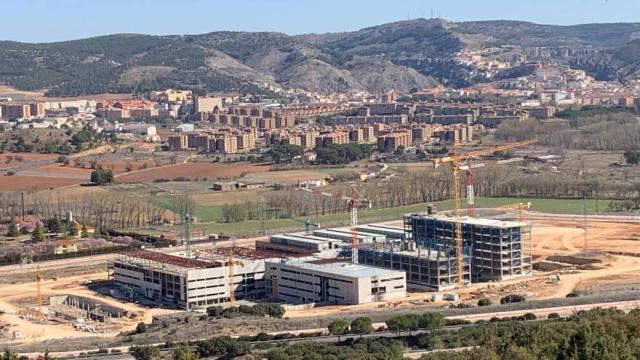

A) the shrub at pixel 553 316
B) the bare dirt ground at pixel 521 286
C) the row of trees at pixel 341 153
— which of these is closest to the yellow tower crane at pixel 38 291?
the bare dirt ground at pixel 521 286

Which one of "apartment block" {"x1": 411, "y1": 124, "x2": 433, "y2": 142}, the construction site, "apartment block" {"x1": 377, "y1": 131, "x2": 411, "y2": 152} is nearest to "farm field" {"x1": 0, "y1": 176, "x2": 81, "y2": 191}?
the construction site

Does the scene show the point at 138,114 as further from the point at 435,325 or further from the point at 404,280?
the point at 435,325

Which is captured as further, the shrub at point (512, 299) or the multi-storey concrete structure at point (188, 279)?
the multi-storey concrete structure at point (188, 279)

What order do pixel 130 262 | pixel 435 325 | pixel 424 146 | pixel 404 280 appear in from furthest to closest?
pixel 424 146 < pixel 130 262 < pixel 404 280 < pixel 435 325

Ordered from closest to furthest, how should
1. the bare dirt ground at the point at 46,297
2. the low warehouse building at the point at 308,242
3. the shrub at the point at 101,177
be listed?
1. the bare dirt ground at the point at 46,297
2. the low warehouse building at the point at 308,242
3. the shrub at the point at 101,177

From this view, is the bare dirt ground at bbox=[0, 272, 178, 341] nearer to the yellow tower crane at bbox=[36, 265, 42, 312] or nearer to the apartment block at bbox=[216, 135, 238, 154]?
the yellow tower crane at bbox=[36, 265, 42, 312]

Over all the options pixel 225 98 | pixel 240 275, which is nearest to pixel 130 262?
pixel 240 275

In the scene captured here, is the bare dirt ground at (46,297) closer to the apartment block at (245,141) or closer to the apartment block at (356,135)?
the apartment block at (245,141)

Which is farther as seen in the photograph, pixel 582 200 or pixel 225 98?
pixel 225 98
